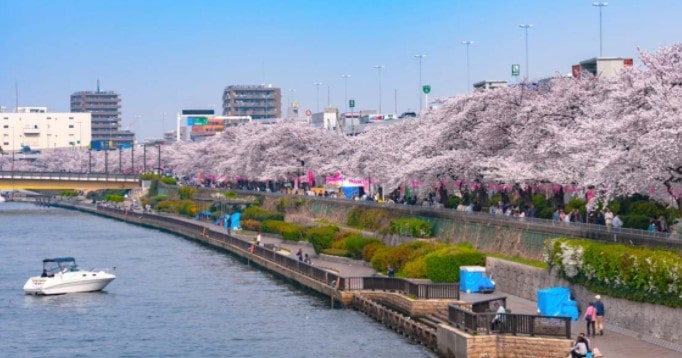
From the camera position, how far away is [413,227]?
76.9 m

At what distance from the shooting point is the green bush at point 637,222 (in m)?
56.6

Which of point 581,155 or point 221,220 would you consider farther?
point 221,220

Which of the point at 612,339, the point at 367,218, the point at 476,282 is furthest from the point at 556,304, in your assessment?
the point at 367,218

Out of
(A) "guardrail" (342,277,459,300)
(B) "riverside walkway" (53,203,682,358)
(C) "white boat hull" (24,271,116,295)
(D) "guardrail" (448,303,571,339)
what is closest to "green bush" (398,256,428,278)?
(A) "guardrail" (342,277,459,300)

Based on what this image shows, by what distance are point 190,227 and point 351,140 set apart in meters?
20.8

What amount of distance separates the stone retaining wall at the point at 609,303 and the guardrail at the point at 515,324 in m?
3.53

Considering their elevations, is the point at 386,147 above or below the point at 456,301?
above

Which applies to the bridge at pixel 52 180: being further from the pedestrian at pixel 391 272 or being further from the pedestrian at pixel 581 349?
the pedestrian at pixel 581 349

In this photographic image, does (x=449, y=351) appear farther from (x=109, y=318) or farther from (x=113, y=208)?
(x=113, y=208)

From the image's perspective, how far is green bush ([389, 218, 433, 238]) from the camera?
251ft

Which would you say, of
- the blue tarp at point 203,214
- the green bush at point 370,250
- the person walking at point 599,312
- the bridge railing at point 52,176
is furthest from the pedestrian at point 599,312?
the bridge railing at point 52,176

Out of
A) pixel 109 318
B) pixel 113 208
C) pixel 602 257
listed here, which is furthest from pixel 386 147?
pixel 113 208

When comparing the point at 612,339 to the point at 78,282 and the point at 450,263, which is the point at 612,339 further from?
the point at 78,282

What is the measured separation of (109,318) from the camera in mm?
65812
